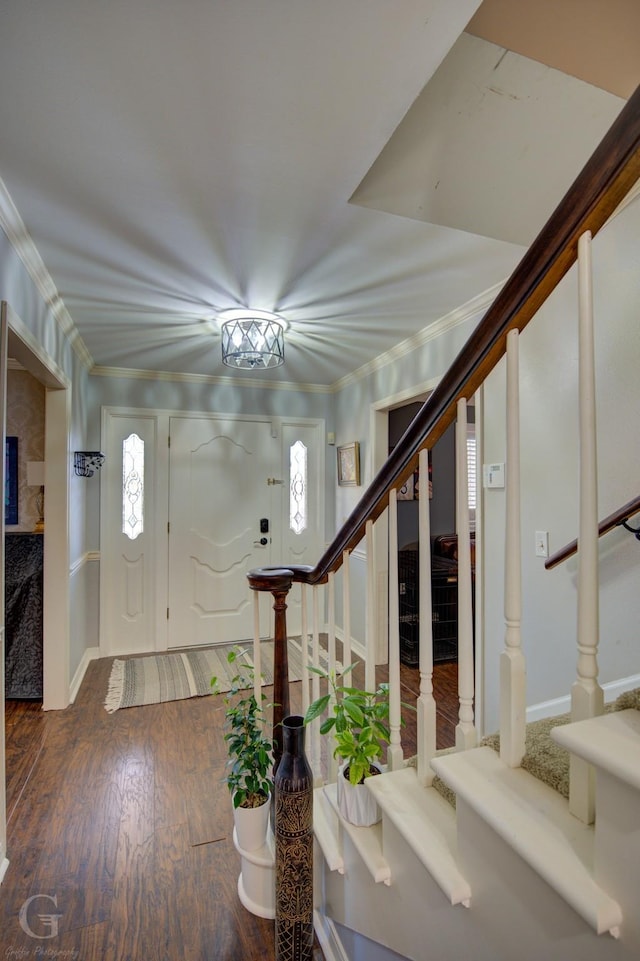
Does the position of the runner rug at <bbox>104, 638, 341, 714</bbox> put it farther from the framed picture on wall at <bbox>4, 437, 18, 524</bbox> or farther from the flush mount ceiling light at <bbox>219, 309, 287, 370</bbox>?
the flush mount ceiling light at <bbox>219, 309, 287, 370</bbox>

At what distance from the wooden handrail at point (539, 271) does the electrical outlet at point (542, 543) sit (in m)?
1.12

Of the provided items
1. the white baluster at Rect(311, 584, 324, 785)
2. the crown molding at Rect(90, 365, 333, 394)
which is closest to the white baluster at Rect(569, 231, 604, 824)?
the white baluster at Rect(311, 584, 324, 785)

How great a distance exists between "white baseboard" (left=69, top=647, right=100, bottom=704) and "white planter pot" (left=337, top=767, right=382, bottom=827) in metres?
2.45

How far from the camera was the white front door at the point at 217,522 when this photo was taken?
383 centimetres

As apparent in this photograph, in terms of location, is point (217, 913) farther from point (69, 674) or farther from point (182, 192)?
point (182, 192)

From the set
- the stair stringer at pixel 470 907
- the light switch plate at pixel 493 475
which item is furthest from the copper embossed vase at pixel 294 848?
the light switch plate at pixel 493 475

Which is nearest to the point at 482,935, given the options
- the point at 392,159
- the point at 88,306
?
the point at 392,159

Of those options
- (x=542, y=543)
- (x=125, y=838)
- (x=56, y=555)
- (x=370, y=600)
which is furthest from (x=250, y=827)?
(x=56, y=555)

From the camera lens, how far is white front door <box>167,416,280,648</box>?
3830 mm

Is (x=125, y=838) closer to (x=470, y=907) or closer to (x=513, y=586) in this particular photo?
(x=470, y=907)

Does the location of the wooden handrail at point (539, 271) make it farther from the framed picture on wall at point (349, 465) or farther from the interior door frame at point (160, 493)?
the interior door frame at point (160, 493)

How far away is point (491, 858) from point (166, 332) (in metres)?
2.90

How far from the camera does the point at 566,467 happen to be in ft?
5.90

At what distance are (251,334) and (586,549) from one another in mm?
2265
